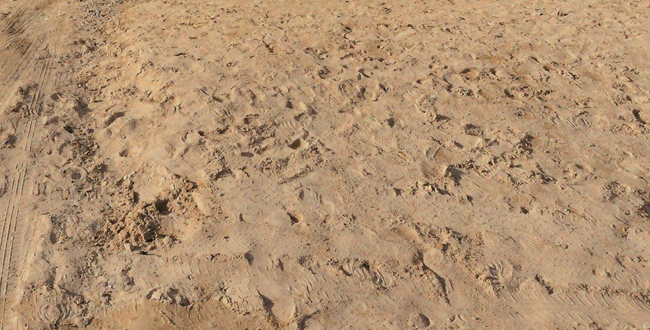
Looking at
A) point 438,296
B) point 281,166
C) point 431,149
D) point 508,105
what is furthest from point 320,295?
point 508,105

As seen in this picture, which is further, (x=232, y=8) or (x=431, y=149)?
(x=232, y=8)

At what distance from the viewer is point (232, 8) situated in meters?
6.74

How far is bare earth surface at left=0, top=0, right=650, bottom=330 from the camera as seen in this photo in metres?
3.66

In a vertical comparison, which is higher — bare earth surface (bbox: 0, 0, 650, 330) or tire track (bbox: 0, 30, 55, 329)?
tire track (bbox: 0, 30, 55, 329)

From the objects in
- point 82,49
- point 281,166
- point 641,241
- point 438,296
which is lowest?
point 641,241

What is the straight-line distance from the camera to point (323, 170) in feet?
14.7

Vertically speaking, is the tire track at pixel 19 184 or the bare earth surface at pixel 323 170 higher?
the tire track at pixel 19 184

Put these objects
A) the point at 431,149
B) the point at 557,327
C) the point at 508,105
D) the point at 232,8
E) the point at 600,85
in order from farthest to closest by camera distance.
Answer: the point at 232,8, the point at 600,85, the point at 508,105, the point at 431,149, the point at 557,327

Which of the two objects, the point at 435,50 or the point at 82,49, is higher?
the point at 82,49

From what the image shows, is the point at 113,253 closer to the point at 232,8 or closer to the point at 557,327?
the point at 557,327

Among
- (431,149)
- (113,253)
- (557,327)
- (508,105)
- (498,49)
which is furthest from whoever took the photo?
(498,49)

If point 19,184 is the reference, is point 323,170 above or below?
below

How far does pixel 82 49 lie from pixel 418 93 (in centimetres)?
364

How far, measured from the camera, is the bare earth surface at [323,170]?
3.66 meters
